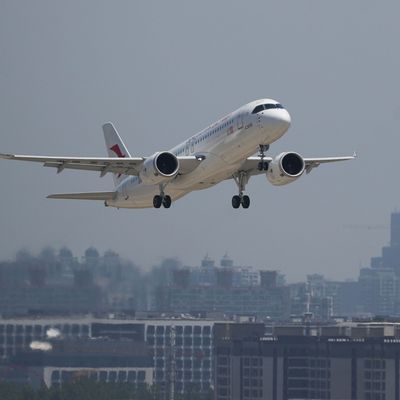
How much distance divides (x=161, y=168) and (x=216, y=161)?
3.37 meters

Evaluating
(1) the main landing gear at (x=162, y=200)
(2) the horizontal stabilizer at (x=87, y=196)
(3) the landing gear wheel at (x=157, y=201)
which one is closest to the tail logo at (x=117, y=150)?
(2) the horizontal stabilizer at (x=87, y=196)

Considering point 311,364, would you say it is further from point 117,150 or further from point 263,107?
point 263,107

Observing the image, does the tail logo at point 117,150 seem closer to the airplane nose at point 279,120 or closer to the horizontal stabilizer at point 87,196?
the horizontal stabilizer at point 87,196

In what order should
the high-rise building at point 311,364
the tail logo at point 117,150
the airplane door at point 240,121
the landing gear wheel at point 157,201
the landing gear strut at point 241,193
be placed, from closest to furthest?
the airplane door at point 240,121 → the landing gear strut at point 241,193 → the landing gear wheel at point 157,201 → the tail logo at point 117,150 → the high-rise building at point 311,364

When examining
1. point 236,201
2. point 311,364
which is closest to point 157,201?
point 236,201

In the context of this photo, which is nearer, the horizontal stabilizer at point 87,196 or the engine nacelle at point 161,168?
the engine nacelle at point 161,168

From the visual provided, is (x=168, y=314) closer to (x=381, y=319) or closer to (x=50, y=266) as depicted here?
(x=381, y=319)

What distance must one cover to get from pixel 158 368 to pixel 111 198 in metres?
54.2

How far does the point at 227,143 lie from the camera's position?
86312mm

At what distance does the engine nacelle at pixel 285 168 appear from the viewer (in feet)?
291

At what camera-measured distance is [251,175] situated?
91.2 meters

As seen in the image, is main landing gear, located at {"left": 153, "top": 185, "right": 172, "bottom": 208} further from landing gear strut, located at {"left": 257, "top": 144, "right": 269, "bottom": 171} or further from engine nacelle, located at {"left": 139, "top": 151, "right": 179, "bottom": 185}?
landing gear strut, located at {"left": 257, "top": 144, "right": 269, "bottom": 171}

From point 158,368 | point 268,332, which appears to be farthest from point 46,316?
point 268,332

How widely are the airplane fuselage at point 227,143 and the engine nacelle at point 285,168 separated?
1.72 meters
